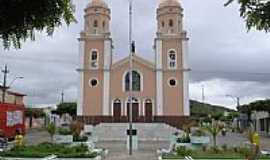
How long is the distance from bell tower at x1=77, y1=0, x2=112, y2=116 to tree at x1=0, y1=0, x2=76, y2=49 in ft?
149

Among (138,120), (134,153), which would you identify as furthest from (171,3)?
(134,153)

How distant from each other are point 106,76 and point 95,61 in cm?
251

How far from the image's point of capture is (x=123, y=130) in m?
46.5

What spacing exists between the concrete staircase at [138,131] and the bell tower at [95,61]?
3.38 metres

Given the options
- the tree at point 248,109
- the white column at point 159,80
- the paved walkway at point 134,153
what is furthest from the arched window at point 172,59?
the paved walkway at point 134,153

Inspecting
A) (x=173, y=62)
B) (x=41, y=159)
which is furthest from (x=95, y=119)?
(x=41, y=159)

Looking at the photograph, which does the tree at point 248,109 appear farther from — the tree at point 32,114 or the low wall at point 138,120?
the tree at point 32,114

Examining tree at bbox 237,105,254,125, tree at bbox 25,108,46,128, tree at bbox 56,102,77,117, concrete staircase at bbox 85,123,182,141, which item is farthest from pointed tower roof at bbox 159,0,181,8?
tree at bbox 56,102,77,117

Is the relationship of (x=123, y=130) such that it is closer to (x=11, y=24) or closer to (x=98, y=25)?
(x=98, y=25)

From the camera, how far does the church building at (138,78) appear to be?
50062 millimetres

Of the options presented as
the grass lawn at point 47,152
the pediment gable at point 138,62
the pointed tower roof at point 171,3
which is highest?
the pointed tower roof at point 171,3

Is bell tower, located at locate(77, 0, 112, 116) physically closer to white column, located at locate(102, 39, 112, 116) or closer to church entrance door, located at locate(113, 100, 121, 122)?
white column, located at locate(102, 39, 112, 116)

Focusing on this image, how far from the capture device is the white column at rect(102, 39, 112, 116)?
50094 mm

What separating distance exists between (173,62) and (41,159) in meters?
36.0
